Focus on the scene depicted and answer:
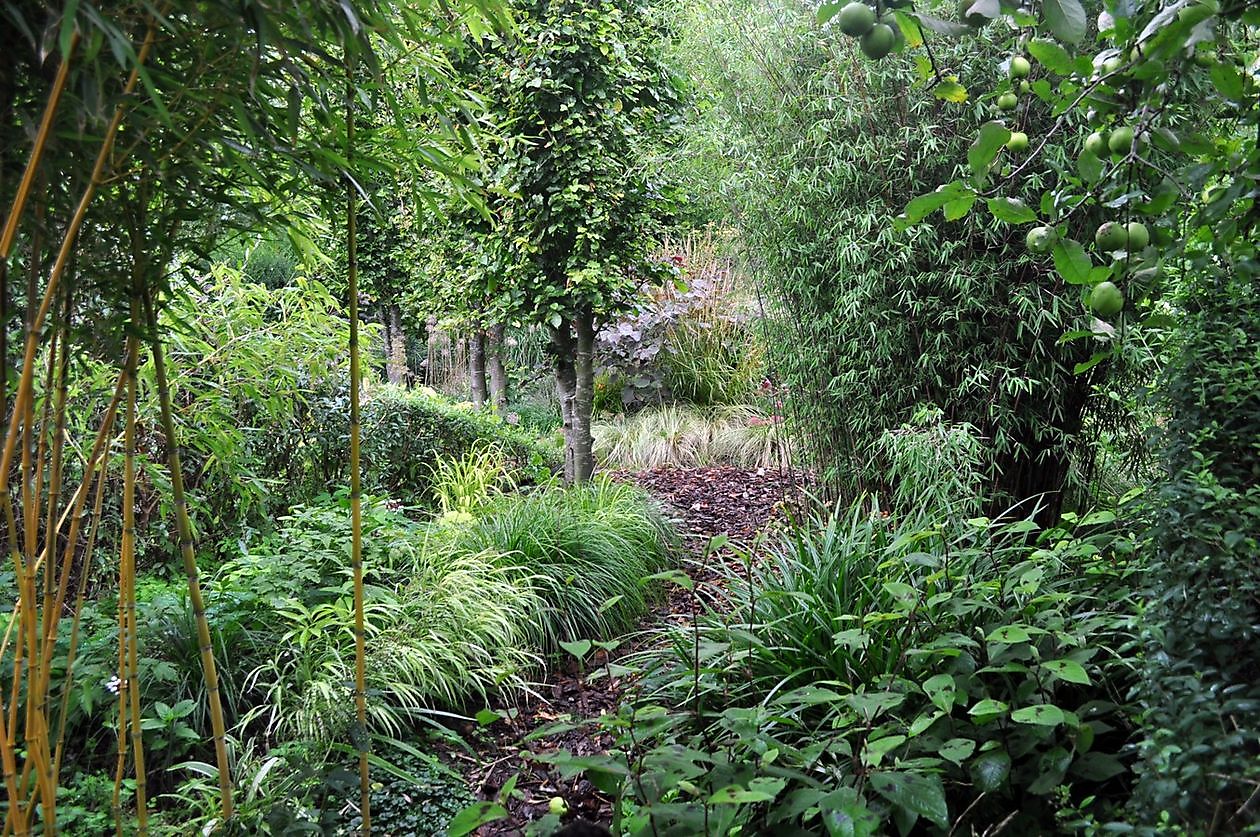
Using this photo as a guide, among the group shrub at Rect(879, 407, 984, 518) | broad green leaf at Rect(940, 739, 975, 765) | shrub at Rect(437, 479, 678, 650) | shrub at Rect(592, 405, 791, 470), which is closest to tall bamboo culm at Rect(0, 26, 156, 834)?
broad green leaf at Rect(940, 739, 975, 765)

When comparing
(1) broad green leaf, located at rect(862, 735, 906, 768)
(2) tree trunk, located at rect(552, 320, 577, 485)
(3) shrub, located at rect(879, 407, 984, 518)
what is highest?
(2) tree trunk, located at rect(552, 320, 577, 485)

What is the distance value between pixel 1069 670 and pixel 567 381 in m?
3.77

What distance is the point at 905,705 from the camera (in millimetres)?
1800

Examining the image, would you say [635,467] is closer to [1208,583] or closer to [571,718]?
[571,718]

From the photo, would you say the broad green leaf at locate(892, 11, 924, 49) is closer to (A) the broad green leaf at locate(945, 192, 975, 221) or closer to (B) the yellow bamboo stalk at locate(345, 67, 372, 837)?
(A) the broad green leaf at locate(945, 192, 975, 221)

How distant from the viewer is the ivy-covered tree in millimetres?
4145

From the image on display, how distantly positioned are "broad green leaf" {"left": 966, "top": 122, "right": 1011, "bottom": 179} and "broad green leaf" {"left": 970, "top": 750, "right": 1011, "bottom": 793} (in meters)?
0.95

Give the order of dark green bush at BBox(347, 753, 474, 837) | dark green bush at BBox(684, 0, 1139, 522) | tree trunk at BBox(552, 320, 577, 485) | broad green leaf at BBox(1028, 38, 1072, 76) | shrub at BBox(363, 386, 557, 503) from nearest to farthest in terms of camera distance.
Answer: broad green leaf at BBox(1028, 38, 1072, 76) < dark green bush at BBox(347, 753, 474, 837) < dark green bush at BBox(684, 0, 1139, 522) < shrub at BBox(363, 386, 557, 503) < tree trunk at BBox(552, 320, 577, 485)

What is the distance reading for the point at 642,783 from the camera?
1171mm

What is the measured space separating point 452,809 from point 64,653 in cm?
113

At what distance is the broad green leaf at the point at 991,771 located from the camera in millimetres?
1361

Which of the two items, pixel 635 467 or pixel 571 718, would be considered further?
pixel 635 467

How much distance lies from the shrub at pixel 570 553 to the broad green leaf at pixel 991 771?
6.11ft

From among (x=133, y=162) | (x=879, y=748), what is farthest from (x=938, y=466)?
(x=133, y=162)
